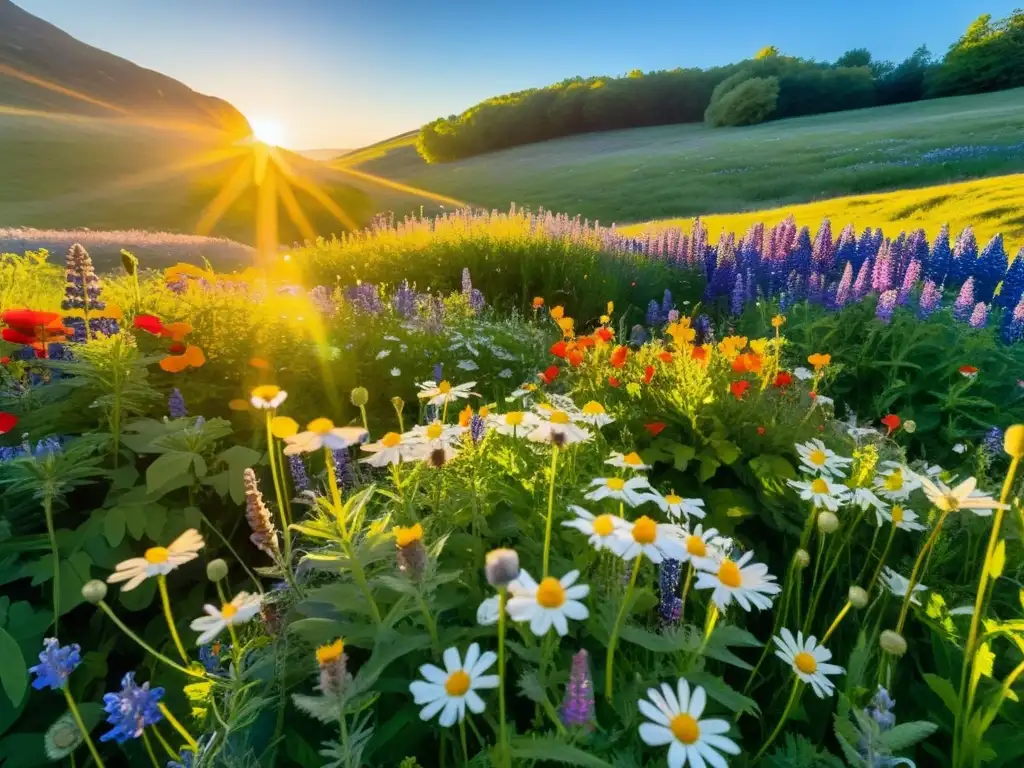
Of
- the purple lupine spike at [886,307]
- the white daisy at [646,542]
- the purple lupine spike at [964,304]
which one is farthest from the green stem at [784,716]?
the purple lupine spike at [964,304]

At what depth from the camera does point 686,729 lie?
0.81 metres

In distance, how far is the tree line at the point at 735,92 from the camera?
38.2 meters

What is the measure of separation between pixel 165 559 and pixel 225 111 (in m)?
43.1

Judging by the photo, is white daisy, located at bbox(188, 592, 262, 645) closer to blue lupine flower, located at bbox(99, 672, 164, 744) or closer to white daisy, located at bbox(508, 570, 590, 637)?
blue lupine flower, located at bbox(99, 672, 164, 744)

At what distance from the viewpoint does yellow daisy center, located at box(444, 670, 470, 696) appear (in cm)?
84

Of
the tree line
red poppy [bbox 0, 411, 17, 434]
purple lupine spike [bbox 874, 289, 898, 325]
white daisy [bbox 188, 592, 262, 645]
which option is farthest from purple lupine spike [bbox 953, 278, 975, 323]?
the tree line

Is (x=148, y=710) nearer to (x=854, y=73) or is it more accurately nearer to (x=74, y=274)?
(x=74, y=274)

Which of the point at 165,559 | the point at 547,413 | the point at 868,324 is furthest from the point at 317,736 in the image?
the point at 868,324

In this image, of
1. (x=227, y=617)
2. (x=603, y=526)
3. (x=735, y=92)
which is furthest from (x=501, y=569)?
(x=735, y=92)

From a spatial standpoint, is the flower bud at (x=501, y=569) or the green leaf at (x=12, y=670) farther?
the green leaf at (x=12, y=670)

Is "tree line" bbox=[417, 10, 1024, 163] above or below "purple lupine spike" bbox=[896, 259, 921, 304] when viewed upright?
above

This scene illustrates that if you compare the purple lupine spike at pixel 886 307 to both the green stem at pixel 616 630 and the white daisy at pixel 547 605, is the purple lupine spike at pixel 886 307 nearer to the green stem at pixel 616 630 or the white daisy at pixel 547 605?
the green stem at pixel 616 630

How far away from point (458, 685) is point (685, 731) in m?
0.33

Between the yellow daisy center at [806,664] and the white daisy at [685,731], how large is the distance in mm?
382
